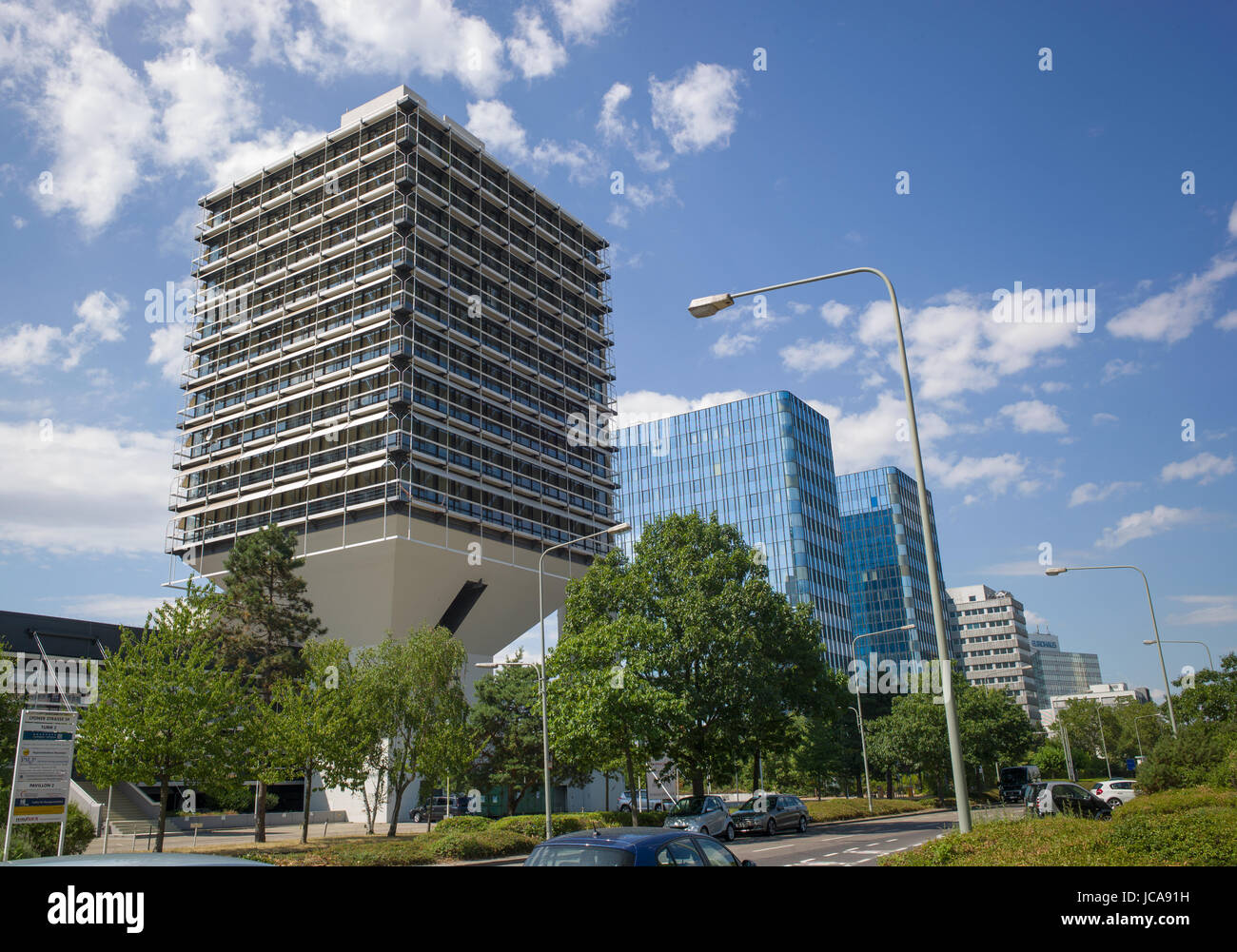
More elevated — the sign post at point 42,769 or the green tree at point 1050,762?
the sign post at point 42,769

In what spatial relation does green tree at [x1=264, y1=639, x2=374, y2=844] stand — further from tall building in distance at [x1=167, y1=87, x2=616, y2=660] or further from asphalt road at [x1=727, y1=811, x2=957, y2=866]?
tall building in distance at [x1=167, y1=87, x2=616, y2=660]

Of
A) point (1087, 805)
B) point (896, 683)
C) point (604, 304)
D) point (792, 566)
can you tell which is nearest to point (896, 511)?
point (792, 566)

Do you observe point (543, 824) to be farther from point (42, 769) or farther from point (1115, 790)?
point (1115, 790)

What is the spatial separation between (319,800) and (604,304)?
157 feet

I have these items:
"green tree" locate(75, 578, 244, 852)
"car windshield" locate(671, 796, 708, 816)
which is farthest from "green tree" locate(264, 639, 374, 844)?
"car windshield" locate(671, 796, 708, 816)

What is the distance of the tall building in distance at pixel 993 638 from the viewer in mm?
172250

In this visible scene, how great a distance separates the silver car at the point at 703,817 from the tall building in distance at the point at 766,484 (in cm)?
7219

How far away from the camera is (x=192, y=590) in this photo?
28562 mm

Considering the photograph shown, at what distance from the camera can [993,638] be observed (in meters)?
175

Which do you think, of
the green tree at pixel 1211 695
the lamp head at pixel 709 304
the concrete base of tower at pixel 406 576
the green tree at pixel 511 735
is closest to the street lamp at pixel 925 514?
the lamp head at pixel 709 304

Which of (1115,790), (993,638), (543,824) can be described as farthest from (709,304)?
(993,638)

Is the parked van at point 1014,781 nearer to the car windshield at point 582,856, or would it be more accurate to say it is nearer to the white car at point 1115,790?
the white car at point 1115,790

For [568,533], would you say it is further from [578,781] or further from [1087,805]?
[1087,805]

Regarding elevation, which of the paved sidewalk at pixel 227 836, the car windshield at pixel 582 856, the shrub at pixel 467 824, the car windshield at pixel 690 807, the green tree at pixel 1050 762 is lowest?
the green tree at pixel 1050 762
